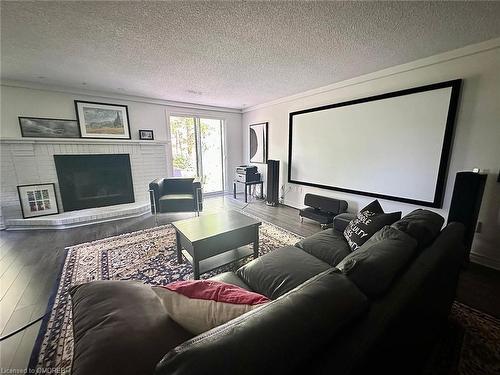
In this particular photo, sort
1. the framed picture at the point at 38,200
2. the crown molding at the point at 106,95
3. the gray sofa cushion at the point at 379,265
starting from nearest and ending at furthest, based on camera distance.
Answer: the gray sofa cushion at the point at 379,265 < the crown molding at the point at 106,95 < the framed picture at the point at 38,200

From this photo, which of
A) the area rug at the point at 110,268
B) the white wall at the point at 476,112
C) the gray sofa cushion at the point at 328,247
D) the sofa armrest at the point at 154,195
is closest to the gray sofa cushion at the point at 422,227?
the gray sofa cushion at the point at 328,247

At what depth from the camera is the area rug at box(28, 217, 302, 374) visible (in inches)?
51.9

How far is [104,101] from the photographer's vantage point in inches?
151

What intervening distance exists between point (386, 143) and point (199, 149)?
3.91 meters

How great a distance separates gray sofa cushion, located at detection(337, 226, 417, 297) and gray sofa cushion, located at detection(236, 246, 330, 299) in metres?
0.49

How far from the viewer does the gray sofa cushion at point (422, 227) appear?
1.18 meters

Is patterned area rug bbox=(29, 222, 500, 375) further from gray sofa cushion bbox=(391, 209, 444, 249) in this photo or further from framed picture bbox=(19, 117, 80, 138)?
framed picture bbox=(19, 117, 80, 138)

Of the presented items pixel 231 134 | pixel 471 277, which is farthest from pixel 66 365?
pixel 231 134

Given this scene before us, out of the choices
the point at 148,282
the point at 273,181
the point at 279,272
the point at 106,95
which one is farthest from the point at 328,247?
the point at 106,95

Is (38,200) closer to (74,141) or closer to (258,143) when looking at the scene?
(74,141)

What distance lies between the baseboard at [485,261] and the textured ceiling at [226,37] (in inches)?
87.7

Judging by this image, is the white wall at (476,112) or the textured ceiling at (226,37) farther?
the white wall at (476,112)

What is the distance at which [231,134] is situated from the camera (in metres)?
5.52

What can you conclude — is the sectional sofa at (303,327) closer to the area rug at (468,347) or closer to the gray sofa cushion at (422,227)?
the gray sofa cushion at (422,227)
